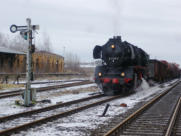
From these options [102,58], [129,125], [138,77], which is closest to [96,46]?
[102,58]

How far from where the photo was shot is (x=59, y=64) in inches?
2051

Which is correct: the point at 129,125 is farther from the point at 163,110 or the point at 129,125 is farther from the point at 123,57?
the point at 123,57

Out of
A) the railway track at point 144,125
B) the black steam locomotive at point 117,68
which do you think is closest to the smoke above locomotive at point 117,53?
the black steam locomotive at point 117,68

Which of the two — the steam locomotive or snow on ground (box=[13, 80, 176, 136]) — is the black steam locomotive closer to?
the steam locomotive

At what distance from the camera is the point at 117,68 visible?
54.0 ft

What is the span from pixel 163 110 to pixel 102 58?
22.8 ft

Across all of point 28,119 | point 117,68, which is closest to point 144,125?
point 28,119

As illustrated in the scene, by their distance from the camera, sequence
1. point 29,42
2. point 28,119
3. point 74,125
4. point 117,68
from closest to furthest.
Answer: point 74,125 < point 28,119 < point 29,42 < point 117,68

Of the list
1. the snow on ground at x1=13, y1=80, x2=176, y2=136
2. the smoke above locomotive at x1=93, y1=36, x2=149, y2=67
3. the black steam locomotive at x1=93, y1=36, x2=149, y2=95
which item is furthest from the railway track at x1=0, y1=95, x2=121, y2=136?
the smoke above locomotive at x1=93, y1=36, x2=149, y2=67

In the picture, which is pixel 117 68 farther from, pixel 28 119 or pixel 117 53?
pixel 28 119

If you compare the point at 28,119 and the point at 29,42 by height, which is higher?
the point at 29,42

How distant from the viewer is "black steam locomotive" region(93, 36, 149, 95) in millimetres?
16016

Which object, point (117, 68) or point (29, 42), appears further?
point (117, 68)

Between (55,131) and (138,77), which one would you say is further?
(138,77)
